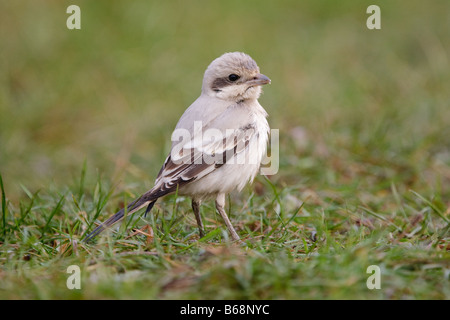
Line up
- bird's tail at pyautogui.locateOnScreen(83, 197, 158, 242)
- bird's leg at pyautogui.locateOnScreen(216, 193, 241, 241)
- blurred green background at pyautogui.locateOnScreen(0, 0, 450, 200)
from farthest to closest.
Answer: blurred green background at pyautogui.locateOnScreen(0, 0, 450, 200) → bird's leg at pyautogui.locateOnScreen(216, 193, 241, 241) → bird's tail at pyautogui.locateOnScreen(83, 197, 158, 242)

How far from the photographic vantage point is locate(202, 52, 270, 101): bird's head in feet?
18.8

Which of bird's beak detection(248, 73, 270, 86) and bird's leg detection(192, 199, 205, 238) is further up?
bird's beak detection(248, 73, 270, 86)

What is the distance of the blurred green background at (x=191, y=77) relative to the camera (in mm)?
7793

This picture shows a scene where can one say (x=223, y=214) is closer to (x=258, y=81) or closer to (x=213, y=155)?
(x=213, y=155)

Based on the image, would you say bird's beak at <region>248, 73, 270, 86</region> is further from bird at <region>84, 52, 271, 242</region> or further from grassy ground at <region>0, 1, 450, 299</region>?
grassy ground at <region>0, 1, 450, 299</region>

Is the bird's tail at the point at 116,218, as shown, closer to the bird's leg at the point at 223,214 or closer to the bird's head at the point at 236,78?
the bird's leg at the point at 223,214

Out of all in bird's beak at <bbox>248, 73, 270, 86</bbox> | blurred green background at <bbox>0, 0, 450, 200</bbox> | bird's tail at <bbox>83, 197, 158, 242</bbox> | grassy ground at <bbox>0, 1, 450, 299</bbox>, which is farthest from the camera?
blurred green background at <bbox>0, 0, 450, 200</bbox>

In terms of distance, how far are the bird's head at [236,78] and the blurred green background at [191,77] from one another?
1448 millimetres

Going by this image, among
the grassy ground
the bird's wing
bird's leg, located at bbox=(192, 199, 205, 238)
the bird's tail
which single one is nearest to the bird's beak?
the bird's wing

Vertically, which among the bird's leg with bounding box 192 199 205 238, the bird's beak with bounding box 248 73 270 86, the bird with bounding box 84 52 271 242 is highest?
the bird's beak with bounding box 248 73 270 86

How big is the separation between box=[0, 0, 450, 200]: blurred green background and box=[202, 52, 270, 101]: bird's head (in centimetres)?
145

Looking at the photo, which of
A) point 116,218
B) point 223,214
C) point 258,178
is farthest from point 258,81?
point 116,218

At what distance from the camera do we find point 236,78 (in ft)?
18.9

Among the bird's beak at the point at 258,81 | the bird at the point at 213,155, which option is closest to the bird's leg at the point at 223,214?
the bird at the point at 213,155
